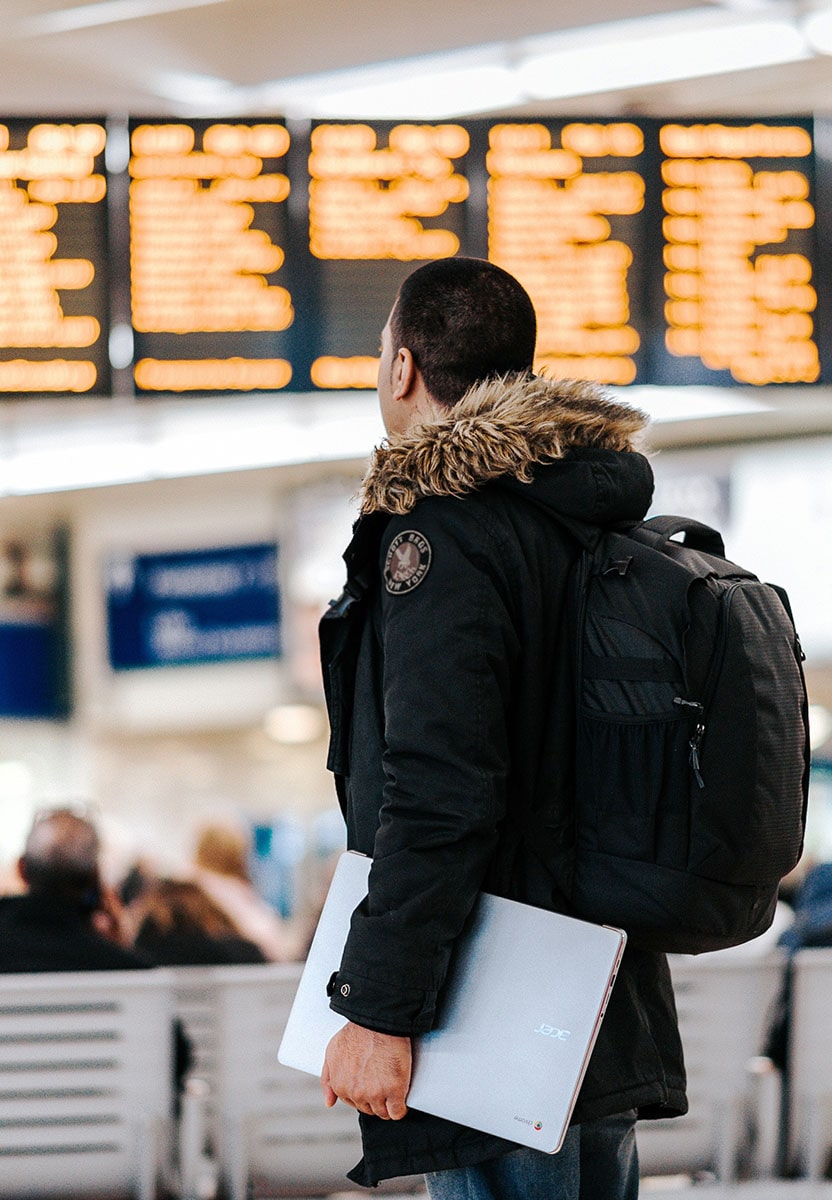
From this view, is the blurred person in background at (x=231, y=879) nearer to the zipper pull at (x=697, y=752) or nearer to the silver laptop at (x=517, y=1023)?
the silver laptop at (x=517, y=1023)

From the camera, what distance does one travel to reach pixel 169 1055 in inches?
127

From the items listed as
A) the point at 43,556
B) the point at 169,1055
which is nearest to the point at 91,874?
the point at 169,1055

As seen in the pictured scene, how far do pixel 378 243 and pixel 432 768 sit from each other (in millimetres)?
2404

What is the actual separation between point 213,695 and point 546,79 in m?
3.40

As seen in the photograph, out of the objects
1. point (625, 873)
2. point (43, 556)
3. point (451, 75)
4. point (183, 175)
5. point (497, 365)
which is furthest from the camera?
point (43, 556)

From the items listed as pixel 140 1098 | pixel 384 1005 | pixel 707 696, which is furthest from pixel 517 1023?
pixel 140 1098

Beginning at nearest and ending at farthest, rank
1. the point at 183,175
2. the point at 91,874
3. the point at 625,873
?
1. the point at 625,873
2. the point at 183,175
3. the point at 91,874

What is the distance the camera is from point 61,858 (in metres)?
3.68

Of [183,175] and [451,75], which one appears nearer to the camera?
[183,175]

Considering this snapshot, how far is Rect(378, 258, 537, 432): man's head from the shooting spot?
1.62 meters

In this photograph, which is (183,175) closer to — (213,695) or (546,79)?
(546,79)

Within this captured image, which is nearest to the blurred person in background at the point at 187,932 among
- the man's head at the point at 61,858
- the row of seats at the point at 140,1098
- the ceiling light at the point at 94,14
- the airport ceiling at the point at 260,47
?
the man's head at the point at 61,858

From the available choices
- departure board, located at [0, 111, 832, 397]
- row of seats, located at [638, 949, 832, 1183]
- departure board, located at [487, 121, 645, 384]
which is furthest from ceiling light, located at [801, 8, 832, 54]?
row of seats, located at [638, 949, 832, 1183]

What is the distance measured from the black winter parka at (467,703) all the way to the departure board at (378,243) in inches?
78.5
